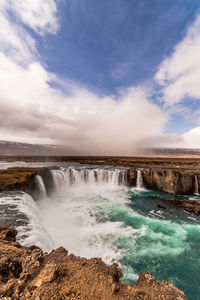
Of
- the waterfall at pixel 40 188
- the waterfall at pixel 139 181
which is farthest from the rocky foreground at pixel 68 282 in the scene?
the waterfall at pixel 139 181

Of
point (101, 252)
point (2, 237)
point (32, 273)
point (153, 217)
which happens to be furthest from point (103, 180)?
point (32, 273)

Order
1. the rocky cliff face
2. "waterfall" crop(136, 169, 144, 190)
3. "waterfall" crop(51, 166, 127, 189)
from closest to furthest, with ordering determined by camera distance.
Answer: the rocky cliff face < "waterfall" crop(51, 166, 127, 189) < "waterfall" crop(136, 169, 144, 190)

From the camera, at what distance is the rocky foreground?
2826 millimetres

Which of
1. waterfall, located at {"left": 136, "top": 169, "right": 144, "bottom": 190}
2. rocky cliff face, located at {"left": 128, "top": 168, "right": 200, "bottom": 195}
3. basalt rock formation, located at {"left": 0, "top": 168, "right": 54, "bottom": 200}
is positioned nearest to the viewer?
basalt rock formation, located at {"left": 0, "top": 168, "right": 54, "bottom": 200}

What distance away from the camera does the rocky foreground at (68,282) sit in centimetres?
283

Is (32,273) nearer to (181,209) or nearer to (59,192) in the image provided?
(181,209)

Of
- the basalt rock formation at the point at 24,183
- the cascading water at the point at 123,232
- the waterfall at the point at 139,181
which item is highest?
the basalt rock formation at the point at 24,183

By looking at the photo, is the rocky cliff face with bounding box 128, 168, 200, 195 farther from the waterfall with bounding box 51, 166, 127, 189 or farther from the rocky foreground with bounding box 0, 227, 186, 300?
the rocky foreground with bounding box 0, 227, 186, 300

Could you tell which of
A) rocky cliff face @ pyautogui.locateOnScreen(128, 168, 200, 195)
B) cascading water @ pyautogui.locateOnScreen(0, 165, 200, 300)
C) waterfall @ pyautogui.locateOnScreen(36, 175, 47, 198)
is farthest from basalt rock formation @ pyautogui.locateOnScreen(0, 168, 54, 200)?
rocky cliff face @ pyautogui.locateOnScreen(128, 168, 200, 195)

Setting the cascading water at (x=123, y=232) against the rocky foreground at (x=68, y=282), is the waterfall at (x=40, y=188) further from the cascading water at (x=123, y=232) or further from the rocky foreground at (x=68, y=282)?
the rocky foreground at (x=68, y=282)

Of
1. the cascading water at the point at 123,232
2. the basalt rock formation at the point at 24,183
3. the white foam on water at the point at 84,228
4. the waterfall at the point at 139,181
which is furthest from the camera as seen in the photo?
the waterfall at the point at 139,181

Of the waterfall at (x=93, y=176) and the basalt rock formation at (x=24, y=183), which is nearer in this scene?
the basalt rock formation at (x=24, y=183)

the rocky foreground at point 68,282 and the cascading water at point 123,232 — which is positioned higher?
the rocky foreground at point 68,282

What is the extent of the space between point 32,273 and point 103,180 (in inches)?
1003
